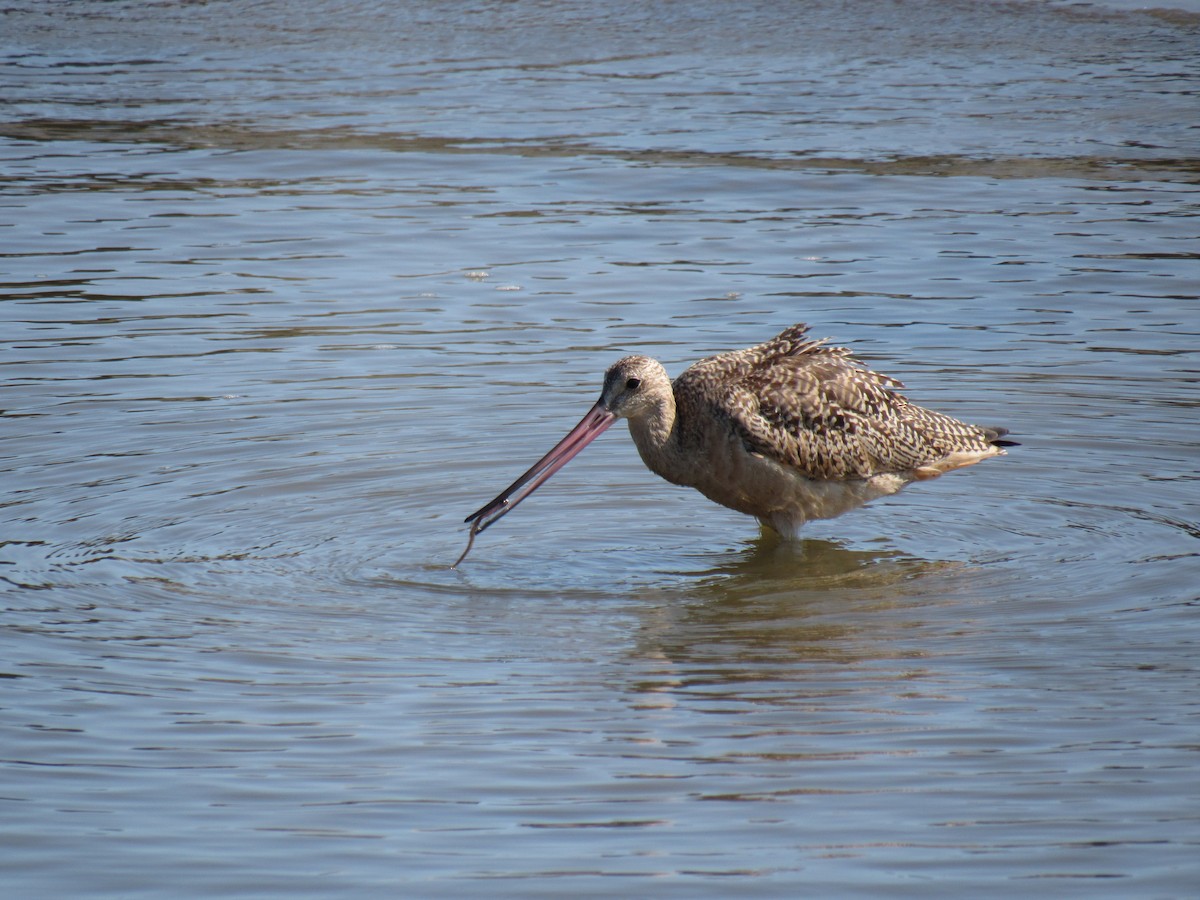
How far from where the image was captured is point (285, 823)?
4.45 m

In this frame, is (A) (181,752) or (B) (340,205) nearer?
(A) (181,752)

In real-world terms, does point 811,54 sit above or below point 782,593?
above

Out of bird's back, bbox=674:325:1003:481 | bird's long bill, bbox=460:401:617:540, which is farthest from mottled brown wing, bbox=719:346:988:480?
bird's long bill, bbox=460:401:617:540

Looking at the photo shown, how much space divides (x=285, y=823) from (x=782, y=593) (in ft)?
9.14

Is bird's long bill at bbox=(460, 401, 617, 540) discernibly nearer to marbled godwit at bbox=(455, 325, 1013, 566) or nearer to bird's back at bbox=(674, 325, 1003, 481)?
marbled godwit at bbox=(455, 325, 1013, 566)

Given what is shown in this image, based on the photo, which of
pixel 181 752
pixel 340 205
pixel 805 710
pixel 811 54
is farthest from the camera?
pixel 811 54

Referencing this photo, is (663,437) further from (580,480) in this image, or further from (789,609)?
(789,609)

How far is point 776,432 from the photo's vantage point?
740 cm

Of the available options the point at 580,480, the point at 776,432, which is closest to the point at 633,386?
the point at 776,432

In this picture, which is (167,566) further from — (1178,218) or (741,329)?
(1178,218)

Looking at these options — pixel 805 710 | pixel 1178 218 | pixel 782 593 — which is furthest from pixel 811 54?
pixel 805 710

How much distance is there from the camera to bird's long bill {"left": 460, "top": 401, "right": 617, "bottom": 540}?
6.82m

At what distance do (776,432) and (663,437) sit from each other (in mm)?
466

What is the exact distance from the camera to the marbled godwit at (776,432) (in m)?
7.35
